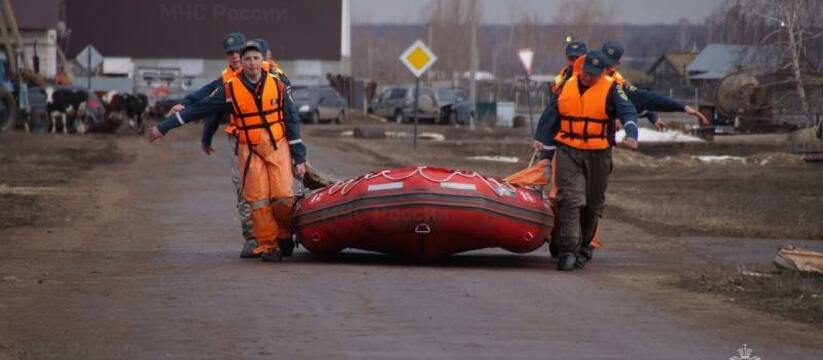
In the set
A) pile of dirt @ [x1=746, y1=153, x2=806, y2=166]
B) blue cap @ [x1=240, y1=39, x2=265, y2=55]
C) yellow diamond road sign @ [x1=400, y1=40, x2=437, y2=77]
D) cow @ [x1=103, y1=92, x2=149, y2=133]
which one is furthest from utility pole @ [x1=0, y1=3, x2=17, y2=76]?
blue cap @ [x1=240, y1=39, x2=265, y2=55]

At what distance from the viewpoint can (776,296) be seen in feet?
36.7

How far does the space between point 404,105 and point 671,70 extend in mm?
35968

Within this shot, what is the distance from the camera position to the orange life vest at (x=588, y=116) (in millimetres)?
12945

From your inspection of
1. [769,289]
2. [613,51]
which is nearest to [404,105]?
[613,51]

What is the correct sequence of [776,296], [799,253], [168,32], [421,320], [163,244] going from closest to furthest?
[421,320] → [776,296] → [799,253] → [163,244] → [168,32]

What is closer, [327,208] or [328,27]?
[327,208]

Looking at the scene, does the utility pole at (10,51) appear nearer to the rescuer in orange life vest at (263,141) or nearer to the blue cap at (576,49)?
the blue cap at (576,49)

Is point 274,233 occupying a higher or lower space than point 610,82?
lower

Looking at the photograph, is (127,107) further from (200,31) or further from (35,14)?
(200,31)

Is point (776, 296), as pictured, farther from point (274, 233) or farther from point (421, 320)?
point (274, 233)

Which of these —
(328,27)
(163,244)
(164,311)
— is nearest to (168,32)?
(328,27)

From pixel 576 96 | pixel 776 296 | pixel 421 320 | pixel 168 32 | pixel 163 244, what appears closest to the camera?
pixel 421 320

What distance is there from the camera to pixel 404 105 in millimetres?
64312

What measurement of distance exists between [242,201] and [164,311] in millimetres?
3587
